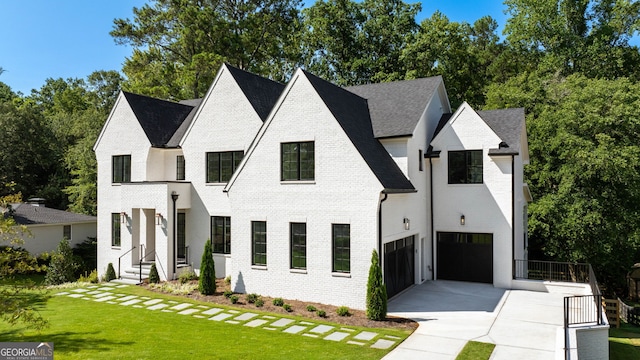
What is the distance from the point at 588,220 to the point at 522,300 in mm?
7791

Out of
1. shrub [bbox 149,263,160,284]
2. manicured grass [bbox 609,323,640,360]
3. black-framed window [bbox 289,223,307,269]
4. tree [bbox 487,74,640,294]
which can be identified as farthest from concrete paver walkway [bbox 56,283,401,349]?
tree [bbox 487,74,640,294]

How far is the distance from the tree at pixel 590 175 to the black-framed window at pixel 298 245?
43.5 ft

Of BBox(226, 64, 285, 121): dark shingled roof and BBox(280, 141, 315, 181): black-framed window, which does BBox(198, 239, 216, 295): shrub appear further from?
BBox(226, 64, 285, 121): dark shingled roof

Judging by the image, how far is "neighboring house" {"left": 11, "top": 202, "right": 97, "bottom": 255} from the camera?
28.9m

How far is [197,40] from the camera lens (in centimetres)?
3812

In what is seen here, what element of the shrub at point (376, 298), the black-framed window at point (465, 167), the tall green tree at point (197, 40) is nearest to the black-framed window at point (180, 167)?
the shrub at point (376, 298)

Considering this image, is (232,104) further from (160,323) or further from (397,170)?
(160,323)

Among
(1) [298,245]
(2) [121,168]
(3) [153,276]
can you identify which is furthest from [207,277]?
(2) [121,168]

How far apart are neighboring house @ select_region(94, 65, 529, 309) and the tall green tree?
14.5 meters

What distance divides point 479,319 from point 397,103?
1017cm

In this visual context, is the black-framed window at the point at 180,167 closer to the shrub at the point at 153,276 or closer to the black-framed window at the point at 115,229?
the black-framed window at the point at 115,229

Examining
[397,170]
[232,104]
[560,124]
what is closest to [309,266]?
[397,170]

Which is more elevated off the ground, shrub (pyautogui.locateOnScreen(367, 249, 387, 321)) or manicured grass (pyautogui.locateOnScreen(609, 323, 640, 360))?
shrub (pyautogui.locateOnScreen(367, 249, 387, 321))

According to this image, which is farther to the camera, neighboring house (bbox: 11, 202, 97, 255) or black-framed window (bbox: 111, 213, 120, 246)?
neighboring house (bbox: 11, 202, 97, 255)
